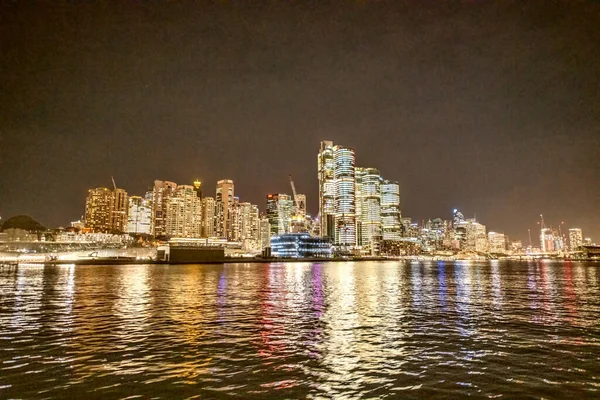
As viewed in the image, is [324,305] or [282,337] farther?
[324,305]

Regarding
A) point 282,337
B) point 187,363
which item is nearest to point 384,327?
point 282,337

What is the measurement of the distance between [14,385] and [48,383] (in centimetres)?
116

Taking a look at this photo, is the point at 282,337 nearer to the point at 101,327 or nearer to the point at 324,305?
the point at 101,327

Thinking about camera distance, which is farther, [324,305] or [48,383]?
[324,305]

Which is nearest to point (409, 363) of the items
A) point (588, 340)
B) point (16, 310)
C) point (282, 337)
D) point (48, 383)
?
point (282, 337)

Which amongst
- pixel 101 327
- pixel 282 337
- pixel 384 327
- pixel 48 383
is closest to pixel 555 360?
pixel 384 327

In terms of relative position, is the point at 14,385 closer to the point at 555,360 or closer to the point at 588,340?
the point at 555,360

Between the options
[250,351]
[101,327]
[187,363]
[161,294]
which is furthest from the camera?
[161,294]

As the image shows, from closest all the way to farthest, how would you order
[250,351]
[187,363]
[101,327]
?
[187,363], [250,351], [101,327]

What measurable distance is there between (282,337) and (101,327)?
42.1 ft

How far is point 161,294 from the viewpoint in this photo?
52250 millimetres

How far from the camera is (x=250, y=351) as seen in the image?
72.3 ft

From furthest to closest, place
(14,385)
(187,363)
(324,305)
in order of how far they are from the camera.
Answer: (324,305)
(187,363)
(14,385)

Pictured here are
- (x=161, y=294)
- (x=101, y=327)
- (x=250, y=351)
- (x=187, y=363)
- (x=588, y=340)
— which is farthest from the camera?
(x=161, y=294)
